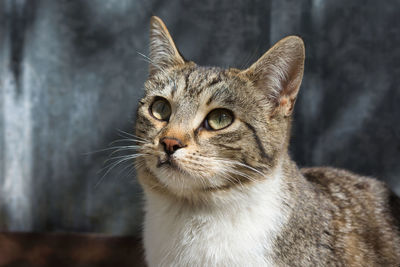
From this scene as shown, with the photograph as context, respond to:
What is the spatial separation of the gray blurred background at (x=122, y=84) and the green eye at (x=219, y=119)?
4.10ft

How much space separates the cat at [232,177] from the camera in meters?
2.04

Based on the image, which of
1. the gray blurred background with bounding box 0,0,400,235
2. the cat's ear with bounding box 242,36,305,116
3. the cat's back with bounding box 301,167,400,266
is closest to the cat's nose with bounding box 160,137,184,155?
the cat's ear with bounding box 242,36,305,116

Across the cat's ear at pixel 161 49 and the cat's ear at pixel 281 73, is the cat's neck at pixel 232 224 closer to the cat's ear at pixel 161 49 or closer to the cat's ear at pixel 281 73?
the cat's ear at pixel 281 73

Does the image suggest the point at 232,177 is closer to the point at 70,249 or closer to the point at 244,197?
the point at 244,197

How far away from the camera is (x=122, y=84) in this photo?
139 inches

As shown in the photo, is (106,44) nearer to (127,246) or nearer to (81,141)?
(81,141)

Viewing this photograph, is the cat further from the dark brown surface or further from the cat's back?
the dark brown surface

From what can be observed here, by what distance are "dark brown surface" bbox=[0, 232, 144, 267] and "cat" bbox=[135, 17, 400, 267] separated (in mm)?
1188

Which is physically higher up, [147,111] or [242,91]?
[242,91]

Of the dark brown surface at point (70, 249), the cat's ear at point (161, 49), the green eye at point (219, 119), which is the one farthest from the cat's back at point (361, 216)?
the dark brown surface at point (70, 249)

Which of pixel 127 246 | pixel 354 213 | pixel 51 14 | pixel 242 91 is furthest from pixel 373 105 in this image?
pixel 51 14

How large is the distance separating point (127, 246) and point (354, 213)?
1.76m

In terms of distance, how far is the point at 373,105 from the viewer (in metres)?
3.37

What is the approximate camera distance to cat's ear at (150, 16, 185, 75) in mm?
2425
